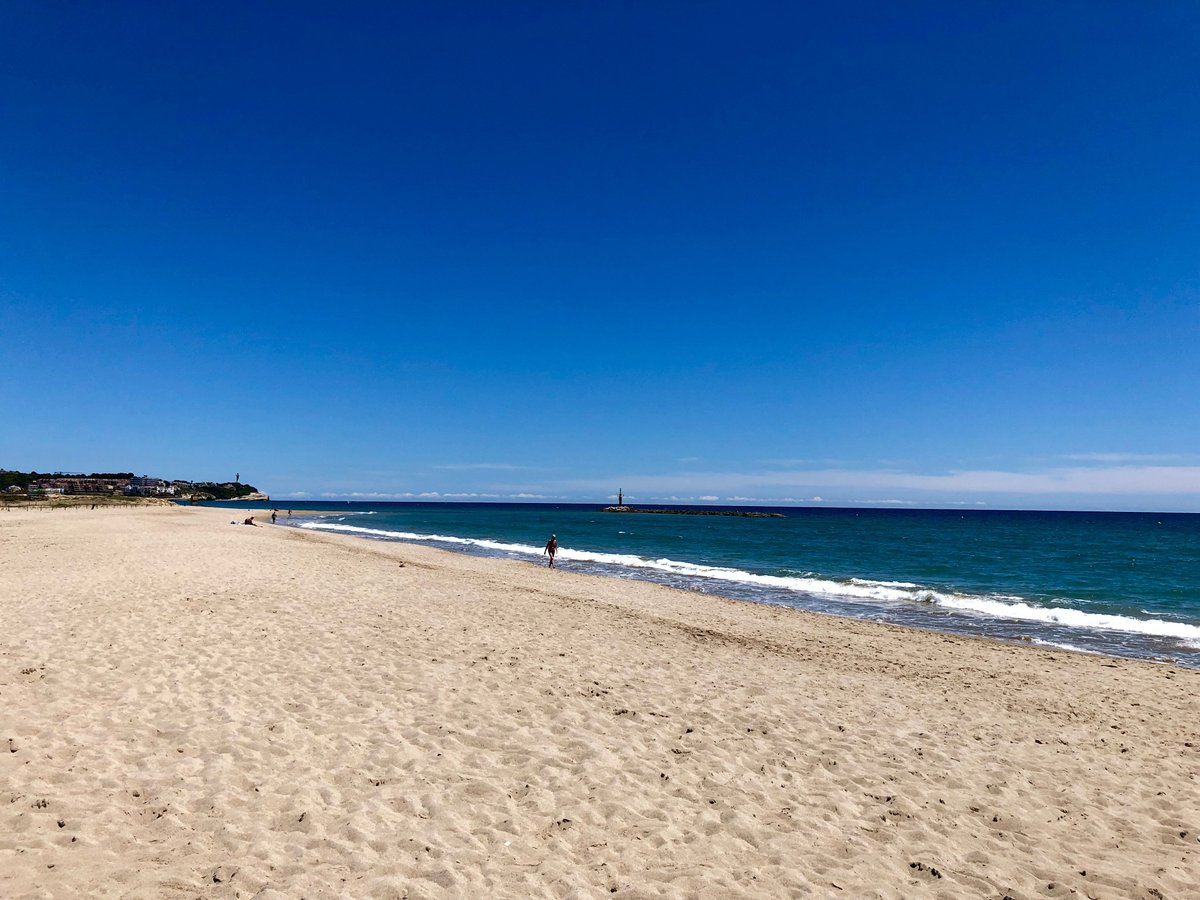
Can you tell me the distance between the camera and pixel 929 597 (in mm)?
24234

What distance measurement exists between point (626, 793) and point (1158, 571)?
4497 centimetres

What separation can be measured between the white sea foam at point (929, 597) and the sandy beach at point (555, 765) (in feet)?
23.8

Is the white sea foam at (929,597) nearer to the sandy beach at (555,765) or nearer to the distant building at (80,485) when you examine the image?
the sandy beach at (555,765)

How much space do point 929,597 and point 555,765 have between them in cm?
2213

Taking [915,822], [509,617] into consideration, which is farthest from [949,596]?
[915,822]

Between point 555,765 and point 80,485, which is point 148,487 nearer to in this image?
point 80,485

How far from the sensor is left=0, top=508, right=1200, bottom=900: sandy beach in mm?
4957

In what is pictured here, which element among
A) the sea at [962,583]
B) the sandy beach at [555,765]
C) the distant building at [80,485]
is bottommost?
the sea at [962,583]

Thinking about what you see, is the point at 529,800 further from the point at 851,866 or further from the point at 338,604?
the point at 338,604

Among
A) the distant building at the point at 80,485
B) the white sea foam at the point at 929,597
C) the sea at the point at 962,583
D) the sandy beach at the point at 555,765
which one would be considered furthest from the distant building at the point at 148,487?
the sandy beach at the point at 555,765

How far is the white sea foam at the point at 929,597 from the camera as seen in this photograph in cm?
1925

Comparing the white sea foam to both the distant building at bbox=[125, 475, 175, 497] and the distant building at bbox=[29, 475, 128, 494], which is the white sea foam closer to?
the distant building at bbox=[29, 475, 128, 494]

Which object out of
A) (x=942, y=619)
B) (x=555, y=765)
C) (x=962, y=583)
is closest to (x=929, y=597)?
(x=942, y=619)

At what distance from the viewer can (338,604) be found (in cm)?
1541
